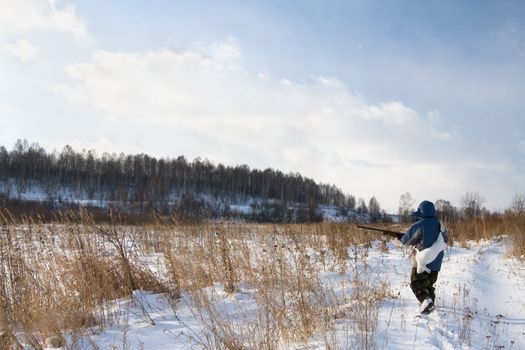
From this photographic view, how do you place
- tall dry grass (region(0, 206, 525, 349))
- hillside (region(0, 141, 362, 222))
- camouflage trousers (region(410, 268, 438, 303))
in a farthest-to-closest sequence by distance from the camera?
hillside (region(0, 141, 362, 222)) → camouflage trousers (region(410, 268, 438, 303)) → tall dry grass (region(0, 206, 525, 349))

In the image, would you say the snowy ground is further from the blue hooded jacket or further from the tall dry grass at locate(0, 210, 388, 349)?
the blue hooded jacket

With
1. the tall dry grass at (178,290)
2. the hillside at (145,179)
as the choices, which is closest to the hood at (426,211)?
the tall dry grass at (178,290)

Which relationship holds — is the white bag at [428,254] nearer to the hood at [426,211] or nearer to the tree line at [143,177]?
the hood at [426,211]

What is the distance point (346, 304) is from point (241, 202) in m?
68.6

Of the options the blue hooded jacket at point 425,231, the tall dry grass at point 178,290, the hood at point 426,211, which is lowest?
the tall dry grass at point 178,290

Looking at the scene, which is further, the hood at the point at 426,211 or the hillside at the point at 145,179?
the hillside at the point at 145,179

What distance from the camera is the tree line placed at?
6162 centimetres

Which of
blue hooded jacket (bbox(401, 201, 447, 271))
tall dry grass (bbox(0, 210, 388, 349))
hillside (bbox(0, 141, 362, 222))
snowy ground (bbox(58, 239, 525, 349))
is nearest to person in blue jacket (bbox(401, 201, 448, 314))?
blue hooded jacket (bbox(401, 201, 447, 271))

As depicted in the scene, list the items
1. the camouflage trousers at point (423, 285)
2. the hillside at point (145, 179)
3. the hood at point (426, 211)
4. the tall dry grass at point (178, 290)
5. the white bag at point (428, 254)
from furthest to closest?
the hillside at point (145, 179) → the hood at point (426, 211) → the white bag at point (428, 254) → the camouflage trousers at point (423, 285) → the tall dry grass at point (178, 290)

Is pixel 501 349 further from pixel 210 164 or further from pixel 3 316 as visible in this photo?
pixel 210 164

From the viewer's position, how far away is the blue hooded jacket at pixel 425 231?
18.3 feet

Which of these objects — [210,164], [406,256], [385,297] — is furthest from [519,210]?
[210,164]

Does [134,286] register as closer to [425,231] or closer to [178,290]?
[178,290]

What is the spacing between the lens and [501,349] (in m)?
4.02
